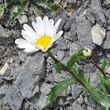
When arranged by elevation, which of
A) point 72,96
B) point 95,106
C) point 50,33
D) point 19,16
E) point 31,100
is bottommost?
point 95,106

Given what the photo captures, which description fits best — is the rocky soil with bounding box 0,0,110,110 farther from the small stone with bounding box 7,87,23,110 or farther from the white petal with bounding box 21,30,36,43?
the white petal with bounding box 21,30,36,43

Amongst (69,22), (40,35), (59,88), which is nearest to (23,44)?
(40,35)

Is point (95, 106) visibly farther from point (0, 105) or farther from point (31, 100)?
point (0, 105)

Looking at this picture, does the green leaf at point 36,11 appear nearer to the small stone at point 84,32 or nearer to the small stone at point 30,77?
the small stone at point 84,32

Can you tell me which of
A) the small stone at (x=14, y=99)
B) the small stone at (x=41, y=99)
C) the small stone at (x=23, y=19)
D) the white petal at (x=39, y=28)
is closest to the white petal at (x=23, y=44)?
the white petal at (x=39, y=28)

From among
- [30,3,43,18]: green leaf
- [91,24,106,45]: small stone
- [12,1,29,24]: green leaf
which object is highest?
[12,1,29,24]: green leaf

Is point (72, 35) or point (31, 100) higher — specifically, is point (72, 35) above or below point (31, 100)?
above

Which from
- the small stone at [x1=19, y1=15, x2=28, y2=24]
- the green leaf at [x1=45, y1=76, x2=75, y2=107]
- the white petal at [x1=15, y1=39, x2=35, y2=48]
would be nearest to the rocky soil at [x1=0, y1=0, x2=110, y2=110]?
the small stone at [x1=19, y1=15, x2=28, y2=24]

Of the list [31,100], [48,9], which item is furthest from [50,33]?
A: [48,9]
